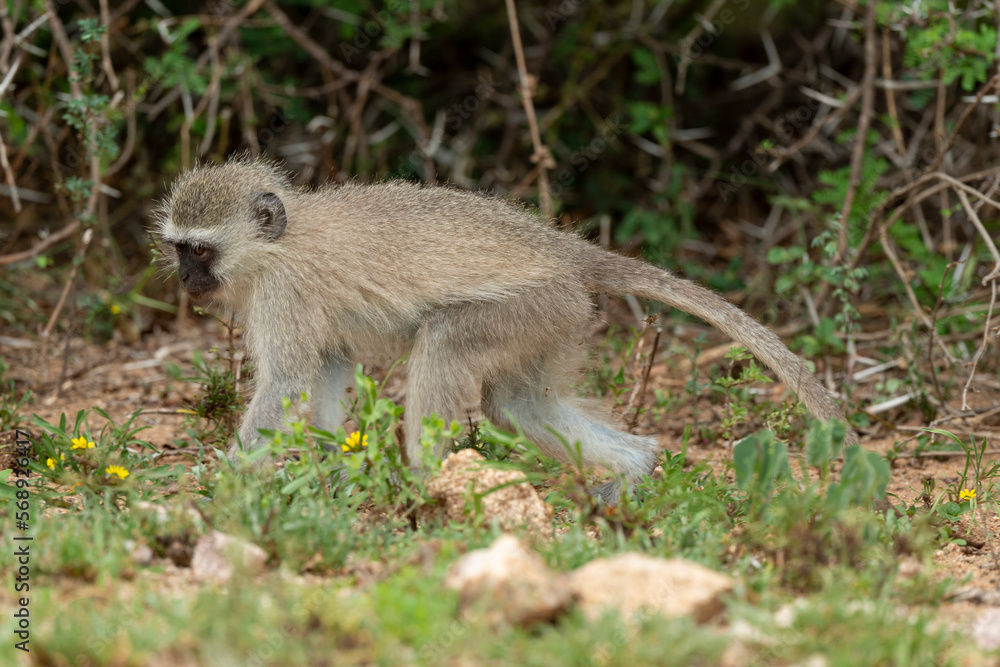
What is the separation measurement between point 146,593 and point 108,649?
0.44 metres

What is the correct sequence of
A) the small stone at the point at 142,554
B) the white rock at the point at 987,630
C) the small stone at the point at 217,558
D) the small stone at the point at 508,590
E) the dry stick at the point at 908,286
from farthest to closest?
the dry stick at the point at 908,286 < the small stone at the point at 142,554 < the small stone at the point at 217,558 < the white rock at the point at 987,630 < the small stone at the point at 508,590

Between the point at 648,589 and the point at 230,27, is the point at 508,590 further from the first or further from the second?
the point at 230,27

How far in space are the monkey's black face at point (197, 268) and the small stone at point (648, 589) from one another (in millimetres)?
2834

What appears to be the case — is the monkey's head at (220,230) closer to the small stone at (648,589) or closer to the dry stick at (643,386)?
the dry stick at (643,386)

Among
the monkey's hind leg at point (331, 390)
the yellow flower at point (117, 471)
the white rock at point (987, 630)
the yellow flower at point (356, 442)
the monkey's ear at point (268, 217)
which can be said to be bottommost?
the monkey's hind leg at point (331, 390)

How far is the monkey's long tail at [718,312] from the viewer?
14.0 feet

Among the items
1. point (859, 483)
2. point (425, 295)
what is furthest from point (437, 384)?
point (859, 483)

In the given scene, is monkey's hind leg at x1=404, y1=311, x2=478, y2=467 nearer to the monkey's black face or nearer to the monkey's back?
the monkey's back

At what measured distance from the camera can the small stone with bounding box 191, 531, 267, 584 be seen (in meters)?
3.09

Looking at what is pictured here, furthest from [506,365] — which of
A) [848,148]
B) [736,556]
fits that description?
[848,148]

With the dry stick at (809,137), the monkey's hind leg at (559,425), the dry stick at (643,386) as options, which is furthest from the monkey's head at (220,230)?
the dry stick at (809,137)

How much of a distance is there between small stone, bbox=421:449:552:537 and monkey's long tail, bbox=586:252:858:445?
1.29 m

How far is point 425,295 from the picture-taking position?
15.3 feet

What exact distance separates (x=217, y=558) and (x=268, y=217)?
2.17m
